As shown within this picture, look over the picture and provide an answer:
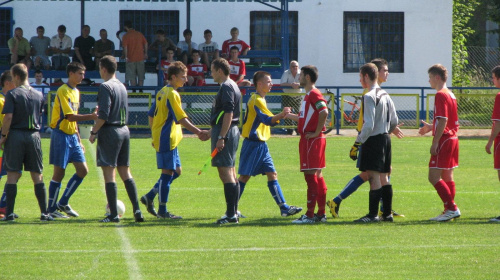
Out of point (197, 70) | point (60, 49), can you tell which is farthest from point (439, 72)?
point (60, 49)

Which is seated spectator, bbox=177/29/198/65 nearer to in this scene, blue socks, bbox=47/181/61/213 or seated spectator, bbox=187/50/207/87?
seated spectator, bbox=187/50/207/87

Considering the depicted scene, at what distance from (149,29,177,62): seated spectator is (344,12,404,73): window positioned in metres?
7.48

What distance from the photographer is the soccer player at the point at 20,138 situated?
31.2 feet

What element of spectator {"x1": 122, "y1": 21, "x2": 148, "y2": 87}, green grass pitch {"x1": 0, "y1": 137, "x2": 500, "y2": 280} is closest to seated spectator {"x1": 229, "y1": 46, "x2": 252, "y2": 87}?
spectator {"x1": 122, "y1": 21, "x2": 148, "y2": 87}

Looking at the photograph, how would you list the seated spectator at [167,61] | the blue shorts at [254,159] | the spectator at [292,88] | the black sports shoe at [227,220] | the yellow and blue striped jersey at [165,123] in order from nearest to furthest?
1. the black sports shoe at [227,220]
2. the yellow and blue striped jersey at [165,123]
3. the blue shorts at [254,159]
4. the spectator at [292,88]
5. the seated spectator at [167,61]

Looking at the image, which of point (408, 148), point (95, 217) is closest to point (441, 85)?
point (95, 217)

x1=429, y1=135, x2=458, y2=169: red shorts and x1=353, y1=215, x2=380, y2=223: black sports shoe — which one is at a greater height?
x1=429, y1=135, x2=458, y2=169: red shorts

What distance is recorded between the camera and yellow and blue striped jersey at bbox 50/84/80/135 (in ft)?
32.6

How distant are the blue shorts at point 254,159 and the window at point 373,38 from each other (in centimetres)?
2010

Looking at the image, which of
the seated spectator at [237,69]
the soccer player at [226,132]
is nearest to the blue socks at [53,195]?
the soccer player at [226,132]

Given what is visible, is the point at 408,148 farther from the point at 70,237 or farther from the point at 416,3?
the point at 70,237

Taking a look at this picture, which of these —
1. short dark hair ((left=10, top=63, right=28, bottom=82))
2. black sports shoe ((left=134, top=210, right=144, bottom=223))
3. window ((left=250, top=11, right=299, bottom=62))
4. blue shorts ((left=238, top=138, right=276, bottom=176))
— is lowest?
black sports shoe ((left=134, top=210, right=144, bottom=223))

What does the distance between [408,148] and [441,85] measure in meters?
10.7

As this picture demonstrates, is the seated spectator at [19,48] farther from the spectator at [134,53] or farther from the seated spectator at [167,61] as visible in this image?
the seated spectator at [167,61]
